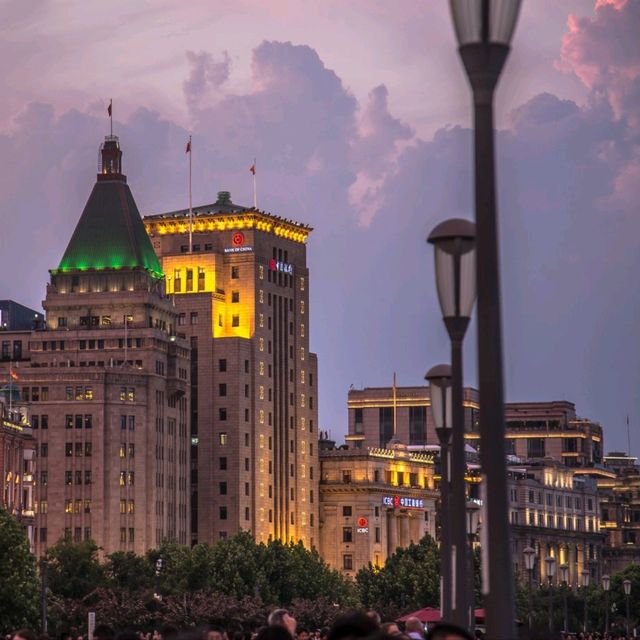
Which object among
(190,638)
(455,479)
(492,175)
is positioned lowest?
(190,638)

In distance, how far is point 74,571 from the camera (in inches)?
6437

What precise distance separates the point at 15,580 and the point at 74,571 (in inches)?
1890

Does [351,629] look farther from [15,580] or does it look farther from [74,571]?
[74,571]

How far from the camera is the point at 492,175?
20.8m

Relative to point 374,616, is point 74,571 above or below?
above

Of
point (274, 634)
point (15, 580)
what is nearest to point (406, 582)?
point (15, 580)

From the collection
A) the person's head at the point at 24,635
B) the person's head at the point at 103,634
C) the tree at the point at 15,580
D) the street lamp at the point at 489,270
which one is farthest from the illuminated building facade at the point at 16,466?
the street lamp at the point at 489,270

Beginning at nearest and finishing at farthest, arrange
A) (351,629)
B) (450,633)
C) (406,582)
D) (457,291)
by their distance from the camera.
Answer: (351,629) → (450,633) → (457,291) → (406,582)

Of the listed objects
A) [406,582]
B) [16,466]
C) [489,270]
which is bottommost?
[489,270]

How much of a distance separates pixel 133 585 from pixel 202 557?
8276 mm

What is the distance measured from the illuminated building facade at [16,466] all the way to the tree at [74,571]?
3978 mm

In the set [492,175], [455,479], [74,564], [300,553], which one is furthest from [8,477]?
[492,175]

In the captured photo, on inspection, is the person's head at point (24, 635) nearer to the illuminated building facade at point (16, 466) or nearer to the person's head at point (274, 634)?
the person's head at point (274, 634)

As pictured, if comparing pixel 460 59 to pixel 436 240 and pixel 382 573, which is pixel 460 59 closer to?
pixel 436 240
